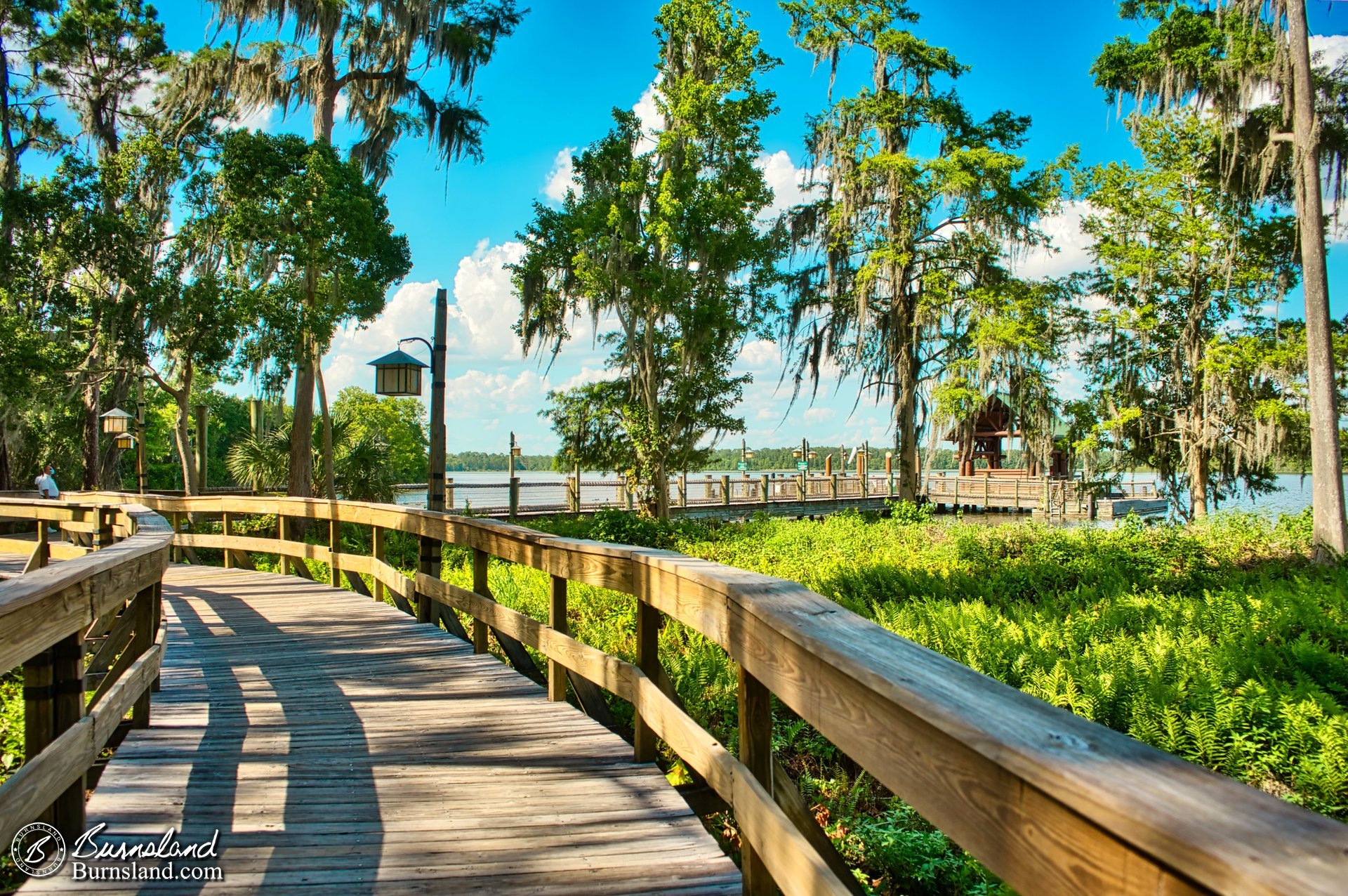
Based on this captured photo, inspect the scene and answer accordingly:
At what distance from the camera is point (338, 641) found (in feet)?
20.8

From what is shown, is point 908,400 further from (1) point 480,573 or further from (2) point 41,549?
(1) point 480,573

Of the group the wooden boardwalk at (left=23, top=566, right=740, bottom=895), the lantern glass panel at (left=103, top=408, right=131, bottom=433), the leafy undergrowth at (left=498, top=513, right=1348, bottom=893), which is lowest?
the leafy undergrowth at (left=498, top=513, right=1348, bottom=893)

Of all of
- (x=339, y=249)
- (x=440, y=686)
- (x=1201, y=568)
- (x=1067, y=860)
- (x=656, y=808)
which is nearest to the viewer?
(x=1067, y=860)

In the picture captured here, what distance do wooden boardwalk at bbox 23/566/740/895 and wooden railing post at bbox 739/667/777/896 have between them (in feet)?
0.94

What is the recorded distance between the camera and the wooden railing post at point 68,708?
2.85 metres

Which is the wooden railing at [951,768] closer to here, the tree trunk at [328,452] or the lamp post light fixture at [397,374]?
the lamp post light fixture at [397,374]

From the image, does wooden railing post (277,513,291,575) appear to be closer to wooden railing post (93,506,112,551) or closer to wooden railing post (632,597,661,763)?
wooden railing post (93,506,112,551)

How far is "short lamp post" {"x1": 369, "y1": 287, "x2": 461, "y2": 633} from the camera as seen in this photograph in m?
12.3

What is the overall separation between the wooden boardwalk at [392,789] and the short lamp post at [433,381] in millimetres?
6740

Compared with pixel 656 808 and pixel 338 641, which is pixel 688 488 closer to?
pixel 338 641

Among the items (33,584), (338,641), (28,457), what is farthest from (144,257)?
(33,584)

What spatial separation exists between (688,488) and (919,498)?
11.9m

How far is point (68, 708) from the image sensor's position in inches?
117

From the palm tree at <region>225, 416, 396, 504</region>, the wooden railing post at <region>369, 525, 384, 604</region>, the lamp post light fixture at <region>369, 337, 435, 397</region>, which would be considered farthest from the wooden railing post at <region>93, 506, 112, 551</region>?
the palm tree at <region>225, 416, 396, 504</region>
